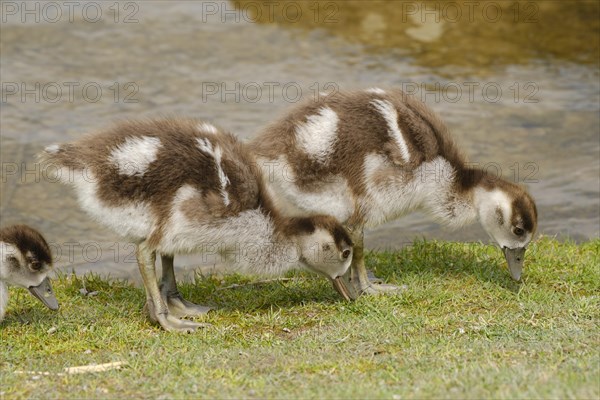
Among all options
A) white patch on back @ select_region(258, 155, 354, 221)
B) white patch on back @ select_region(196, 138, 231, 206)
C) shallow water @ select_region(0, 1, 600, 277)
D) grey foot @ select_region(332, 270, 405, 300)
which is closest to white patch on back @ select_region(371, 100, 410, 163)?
white patch on back @ select_region(258, 155, 354, 221)

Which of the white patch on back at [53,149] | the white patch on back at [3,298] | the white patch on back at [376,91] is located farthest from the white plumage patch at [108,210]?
the white patch on back at [376,91]

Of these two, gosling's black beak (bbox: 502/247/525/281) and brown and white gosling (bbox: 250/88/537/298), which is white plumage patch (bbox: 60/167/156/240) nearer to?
brown and white gosling (bbox: 250/88/537/298)

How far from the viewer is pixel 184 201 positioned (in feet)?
20.6

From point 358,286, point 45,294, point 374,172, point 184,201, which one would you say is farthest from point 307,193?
point 45,294

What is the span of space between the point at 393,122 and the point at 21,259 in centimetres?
272

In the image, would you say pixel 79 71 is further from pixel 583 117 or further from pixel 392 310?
pixel 392 310

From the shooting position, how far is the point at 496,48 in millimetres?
14062

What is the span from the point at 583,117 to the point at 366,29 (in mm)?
4049

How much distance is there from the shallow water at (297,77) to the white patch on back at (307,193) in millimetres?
1831

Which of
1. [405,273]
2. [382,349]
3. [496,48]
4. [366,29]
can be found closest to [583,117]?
[496,48]

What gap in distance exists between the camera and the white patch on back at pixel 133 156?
6.21m

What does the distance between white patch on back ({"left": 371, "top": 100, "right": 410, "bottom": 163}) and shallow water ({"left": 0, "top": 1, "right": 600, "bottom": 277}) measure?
1993 mm

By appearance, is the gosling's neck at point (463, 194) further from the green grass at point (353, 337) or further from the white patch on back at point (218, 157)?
the white patch on back at point (218, 157)

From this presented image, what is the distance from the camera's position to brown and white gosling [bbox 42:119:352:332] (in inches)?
245
